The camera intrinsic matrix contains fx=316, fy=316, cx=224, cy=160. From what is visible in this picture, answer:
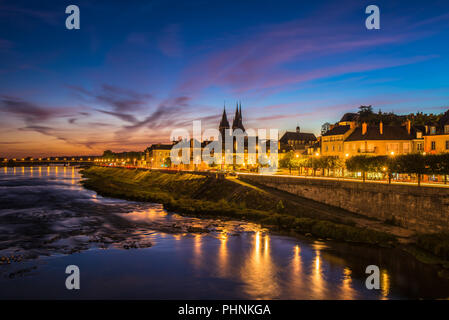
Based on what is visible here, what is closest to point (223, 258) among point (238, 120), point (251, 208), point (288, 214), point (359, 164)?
point (288, 214)

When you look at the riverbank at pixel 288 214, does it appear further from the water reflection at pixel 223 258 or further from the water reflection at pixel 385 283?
the water reflection at pixel 223 258

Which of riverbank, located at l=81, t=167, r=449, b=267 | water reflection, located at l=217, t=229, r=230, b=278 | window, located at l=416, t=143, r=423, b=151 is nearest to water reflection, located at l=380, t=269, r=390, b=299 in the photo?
riverbank, located at l=81, t=167, r=449, b=267

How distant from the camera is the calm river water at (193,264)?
669 inches

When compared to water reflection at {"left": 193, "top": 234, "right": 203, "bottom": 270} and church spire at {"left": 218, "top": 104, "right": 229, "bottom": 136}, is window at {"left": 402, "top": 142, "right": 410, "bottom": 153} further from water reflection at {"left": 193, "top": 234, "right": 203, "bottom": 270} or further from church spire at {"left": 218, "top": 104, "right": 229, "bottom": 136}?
church spire at {"left": 218, "top": 104, "right": 229, "bottom": 136}

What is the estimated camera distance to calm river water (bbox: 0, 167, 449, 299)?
17.0m

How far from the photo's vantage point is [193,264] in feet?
69.9

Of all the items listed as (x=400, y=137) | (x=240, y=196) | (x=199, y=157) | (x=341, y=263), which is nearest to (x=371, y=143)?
(x=400, y=137)

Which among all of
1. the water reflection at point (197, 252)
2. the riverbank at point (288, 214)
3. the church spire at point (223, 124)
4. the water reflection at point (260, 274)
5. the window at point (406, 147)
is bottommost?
the water reflection at point (260, 274)

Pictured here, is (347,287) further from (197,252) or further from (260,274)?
(197,252)

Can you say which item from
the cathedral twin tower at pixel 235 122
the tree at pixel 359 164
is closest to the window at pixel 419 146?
the tree at pixel 359 164

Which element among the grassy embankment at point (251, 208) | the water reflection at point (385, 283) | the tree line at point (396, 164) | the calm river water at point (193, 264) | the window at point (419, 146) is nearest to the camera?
the water reflection at point (385, 283)
